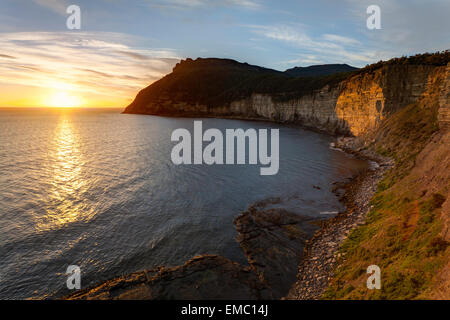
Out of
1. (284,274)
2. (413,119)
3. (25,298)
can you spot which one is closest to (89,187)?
(25,298)

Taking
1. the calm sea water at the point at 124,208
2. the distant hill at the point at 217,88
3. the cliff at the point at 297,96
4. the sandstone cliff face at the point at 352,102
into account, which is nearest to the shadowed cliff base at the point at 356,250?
the calm sea water at the point at 124,208

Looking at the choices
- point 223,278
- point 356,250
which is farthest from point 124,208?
point 356,250

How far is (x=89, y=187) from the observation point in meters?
26.4

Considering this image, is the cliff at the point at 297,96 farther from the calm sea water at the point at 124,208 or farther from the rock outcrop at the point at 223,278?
the rock outcrop at the point at 223,278

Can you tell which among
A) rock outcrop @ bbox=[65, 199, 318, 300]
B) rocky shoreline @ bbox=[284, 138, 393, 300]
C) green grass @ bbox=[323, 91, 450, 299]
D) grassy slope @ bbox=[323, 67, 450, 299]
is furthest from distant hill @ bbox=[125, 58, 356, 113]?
rock outcrop @ bbox=[65, 199, 318, 300]

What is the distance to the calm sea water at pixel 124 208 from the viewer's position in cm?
1421

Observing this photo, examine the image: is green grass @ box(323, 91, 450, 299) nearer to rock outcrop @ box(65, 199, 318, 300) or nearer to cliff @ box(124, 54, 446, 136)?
rock outcrop @ box(65, 199, 318, 300)

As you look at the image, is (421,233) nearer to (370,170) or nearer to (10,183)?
(370,170)

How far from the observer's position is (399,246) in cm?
1075

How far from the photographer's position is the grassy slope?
8.44 meters

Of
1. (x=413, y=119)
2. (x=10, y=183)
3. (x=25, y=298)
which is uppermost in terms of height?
(x=413, y=119)

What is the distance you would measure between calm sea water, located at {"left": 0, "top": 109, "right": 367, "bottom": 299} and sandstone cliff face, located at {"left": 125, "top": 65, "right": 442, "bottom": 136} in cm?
1578

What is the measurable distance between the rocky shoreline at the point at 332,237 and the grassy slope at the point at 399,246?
0.62 meters
